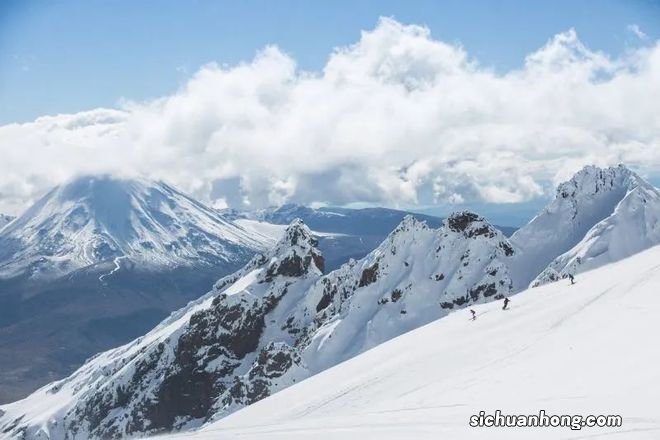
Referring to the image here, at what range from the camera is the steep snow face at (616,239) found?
95500mm

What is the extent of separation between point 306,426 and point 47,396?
187 m

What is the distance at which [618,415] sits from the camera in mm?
22031

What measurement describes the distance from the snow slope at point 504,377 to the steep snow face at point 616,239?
107 feet

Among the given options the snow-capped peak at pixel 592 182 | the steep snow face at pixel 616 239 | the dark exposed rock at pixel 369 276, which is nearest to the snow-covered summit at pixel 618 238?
the steep snow face at pixel 616 239

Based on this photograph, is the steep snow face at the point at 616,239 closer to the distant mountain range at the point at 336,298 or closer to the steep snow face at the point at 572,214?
the distant mountain range at the point at 336,298

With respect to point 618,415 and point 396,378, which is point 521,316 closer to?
point 396,378

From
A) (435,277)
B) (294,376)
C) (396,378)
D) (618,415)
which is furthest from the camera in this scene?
(435,277)

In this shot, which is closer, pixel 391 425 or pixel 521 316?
pixel 391 425

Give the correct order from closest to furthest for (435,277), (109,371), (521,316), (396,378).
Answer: (396,378) → (521,316) → (435,277) → (109,371)

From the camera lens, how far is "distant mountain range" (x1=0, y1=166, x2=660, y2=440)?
326ft

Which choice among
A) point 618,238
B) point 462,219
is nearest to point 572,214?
point 618,238

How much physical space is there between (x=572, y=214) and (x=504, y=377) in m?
96.3

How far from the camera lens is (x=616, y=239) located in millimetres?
99750

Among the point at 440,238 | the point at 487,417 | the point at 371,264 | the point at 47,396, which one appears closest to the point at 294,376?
the point at 371,264
